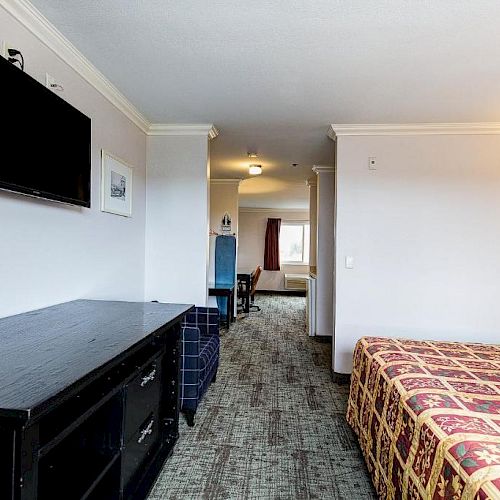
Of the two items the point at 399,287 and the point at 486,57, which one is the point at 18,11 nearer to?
the point at 486,57

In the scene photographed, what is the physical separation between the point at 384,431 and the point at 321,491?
1.56 ft

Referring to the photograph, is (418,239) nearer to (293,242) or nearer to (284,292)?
(284,292)

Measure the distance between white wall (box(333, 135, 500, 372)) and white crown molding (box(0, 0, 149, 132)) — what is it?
1.99 m

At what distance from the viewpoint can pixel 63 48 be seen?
2.17m

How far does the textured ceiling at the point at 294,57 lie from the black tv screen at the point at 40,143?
1.46ft

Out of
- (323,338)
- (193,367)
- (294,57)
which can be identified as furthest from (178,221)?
(323,338)

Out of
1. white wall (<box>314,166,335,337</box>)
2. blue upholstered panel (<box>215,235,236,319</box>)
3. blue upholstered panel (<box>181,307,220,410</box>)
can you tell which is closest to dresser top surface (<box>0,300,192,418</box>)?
blue upholstered panel (<box>181,307,220,410</box>)

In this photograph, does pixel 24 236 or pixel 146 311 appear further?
pixel 146 311

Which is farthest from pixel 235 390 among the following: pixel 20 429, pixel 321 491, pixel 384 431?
pixel 20 429

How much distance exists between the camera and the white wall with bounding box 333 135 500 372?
3.44 meters

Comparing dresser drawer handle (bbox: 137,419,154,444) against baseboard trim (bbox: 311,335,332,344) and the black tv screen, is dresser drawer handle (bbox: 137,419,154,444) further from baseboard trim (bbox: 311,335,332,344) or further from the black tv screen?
baseboard trim (bbox: 311,335,332,344)

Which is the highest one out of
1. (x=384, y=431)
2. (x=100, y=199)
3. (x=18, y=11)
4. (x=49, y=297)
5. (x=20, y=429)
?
(x=18, y=11)

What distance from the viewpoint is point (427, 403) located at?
1488mm

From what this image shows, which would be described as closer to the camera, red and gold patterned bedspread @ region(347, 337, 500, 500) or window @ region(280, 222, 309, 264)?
red and gold patterned bedspread @ region(347, 337, 500, 500)
